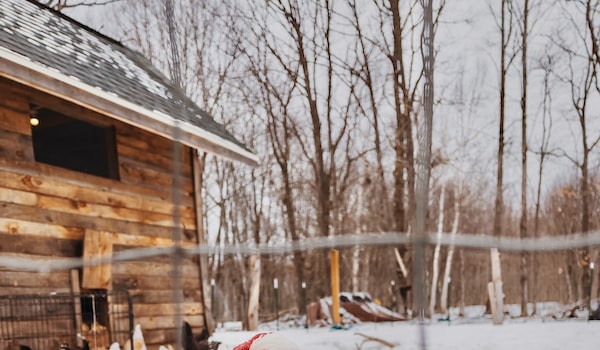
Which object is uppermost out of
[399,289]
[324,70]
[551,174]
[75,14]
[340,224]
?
[75,14]

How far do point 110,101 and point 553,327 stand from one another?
1260 mm

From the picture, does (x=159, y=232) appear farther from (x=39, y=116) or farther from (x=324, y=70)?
(x=324, y=70)

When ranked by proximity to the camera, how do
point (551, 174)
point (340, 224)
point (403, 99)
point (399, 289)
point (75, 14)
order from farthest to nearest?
point (75, 14)
point (340, 224)
point (399, 289)
point (403, 99)
point (551, 174)

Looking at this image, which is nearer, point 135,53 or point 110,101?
point 110,101

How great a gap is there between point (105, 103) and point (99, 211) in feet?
1.27

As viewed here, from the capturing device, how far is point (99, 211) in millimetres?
1688

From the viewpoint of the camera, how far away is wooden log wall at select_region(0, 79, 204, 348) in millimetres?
1424

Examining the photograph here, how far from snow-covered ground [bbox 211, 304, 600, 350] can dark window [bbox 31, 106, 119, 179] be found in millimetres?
751

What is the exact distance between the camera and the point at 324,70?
256 centimetres

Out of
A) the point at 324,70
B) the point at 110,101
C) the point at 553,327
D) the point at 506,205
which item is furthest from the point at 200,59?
the point at 553,327

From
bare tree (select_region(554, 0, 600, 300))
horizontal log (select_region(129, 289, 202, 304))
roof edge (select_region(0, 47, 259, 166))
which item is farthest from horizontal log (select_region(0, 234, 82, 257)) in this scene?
bare tree (select_region(554, 0, 600, 300))

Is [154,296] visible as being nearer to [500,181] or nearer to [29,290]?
[29,290]

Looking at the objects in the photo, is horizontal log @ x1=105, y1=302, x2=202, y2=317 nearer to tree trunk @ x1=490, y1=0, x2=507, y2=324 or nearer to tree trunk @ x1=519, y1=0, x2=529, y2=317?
tree trunk @ x1=490, y1=0, x2=507, y2=324

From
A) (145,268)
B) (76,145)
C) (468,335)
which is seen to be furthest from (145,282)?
(468,335)
